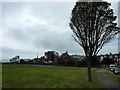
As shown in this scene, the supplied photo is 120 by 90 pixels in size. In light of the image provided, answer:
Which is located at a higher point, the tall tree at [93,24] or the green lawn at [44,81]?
the tall tree at [93,24]

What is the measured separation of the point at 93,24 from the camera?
14469mm

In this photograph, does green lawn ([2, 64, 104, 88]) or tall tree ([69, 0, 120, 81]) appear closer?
green lawn ([2, 64, 104, 88])

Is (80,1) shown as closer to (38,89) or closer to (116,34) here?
(116,34)

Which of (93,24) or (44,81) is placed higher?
(93,24)

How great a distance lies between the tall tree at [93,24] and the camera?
14.2m

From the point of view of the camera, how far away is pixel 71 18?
15.7 meters

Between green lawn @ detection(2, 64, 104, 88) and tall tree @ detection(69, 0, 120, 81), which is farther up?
tall tree @ detection(69, 0, 120, 81)

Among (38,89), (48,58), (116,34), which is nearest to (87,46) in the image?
(116,34)

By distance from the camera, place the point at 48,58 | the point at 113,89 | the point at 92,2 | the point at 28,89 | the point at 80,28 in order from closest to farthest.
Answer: the point at 28,89, the point at 113,89, the point at 92,2, the point at 80,28, the point at 48,58

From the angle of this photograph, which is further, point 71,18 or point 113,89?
point 71,18

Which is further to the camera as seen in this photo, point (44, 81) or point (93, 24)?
point (93, 24)

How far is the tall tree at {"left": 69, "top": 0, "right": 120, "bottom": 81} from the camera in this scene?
14.2 meters

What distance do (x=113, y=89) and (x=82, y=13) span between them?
8098 mm

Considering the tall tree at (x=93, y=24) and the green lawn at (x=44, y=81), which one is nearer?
the green lawn at (x=44, y=81)
